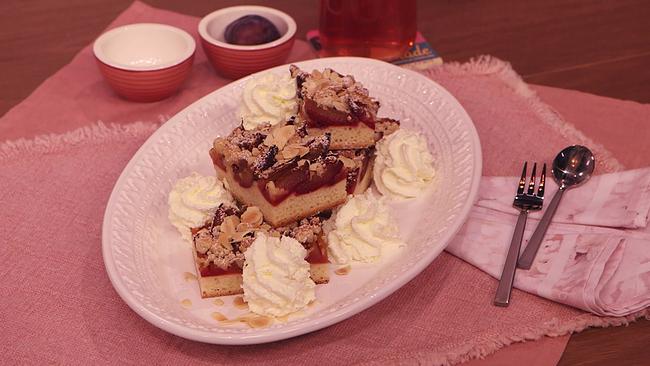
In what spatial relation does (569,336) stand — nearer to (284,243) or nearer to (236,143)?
(284,243)

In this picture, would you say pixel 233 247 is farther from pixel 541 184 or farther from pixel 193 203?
pixel 541 184

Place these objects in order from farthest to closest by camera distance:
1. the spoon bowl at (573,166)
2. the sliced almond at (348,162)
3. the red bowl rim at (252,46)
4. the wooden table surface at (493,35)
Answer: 1. the wooden table surface at (493,35)
2. the red bowl rim at (252,46)
3. the spoon bowl at (573,166)
4. the sliced almond at (348,162)

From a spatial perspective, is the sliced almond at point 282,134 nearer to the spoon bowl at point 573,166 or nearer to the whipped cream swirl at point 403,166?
the whipped cream swirl at point 403,166

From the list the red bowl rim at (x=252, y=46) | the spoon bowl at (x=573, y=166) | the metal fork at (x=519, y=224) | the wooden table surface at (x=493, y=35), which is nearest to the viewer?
the metal fork at (x=519, y=224)

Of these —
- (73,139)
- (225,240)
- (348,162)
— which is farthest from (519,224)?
(73,139)

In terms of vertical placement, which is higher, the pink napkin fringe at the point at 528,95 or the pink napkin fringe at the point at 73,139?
the pink napkin fringe at the point at 528,95

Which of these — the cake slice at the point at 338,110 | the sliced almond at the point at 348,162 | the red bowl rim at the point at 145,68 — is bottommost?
the red bowl rim at the point at 145,68

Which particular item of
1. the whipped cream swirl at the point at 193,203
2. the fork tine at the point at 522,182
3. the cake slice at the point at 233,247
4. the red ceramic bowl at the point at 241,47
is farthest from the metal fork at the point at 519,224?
the red ceramic bowl at the point at 241,47
